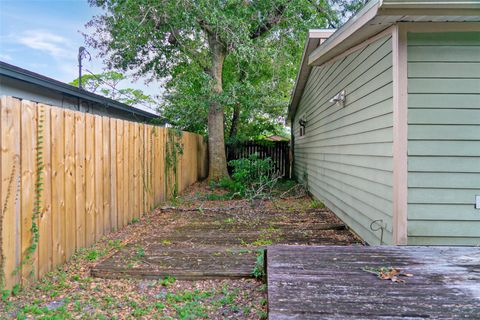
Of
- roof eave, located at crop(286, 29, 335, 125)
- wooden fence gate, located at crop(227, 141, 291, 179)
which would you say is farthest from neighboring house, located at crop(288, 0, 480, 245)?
wooden fence gate, located at crop(227, 141, 291, 179)

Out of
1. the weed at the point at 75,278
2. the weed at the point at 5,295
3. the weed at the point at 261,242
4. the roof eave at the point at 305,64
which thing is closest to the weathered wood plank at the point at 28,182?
the weed at the point at 5,295

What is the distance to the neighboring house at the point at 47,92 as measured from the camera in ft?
18.5

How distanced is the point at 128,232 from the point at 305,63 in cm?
553

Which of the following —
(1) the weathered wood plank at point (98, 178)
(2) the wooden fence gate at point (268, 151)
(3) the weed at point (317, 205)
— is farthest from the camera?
(2) the wooden fence gate at point (268, 151)

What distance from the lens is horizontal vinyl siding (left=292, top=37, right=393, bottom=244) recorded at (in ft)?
11.5

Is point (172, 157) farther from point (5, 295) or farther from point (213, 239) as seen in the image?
point (5, 295)

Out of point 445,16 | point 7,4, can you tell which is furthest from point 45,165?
point 7,4

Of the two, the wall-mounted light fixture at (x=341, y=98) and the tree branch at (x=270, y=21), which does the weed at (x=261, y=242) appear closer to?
the wall-mounted light fixture at (x=341, y=98)

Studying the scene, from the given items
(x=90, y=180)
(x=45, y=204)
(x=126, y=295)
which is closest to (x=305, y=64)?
(x=90, y=180)

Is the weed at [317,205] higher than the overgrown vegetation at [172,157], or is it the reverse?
the overgrown vegetation at [172,157]

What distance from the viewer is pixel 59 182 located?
3314 millimetres

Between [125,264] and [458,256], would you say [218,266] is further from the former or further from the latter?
[458,256]

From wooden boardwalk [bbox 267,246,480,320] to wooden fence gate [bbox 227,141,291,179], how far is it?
10.2 metres

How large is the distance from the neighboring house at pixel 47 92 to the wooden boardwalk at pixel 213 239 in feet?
10.9
